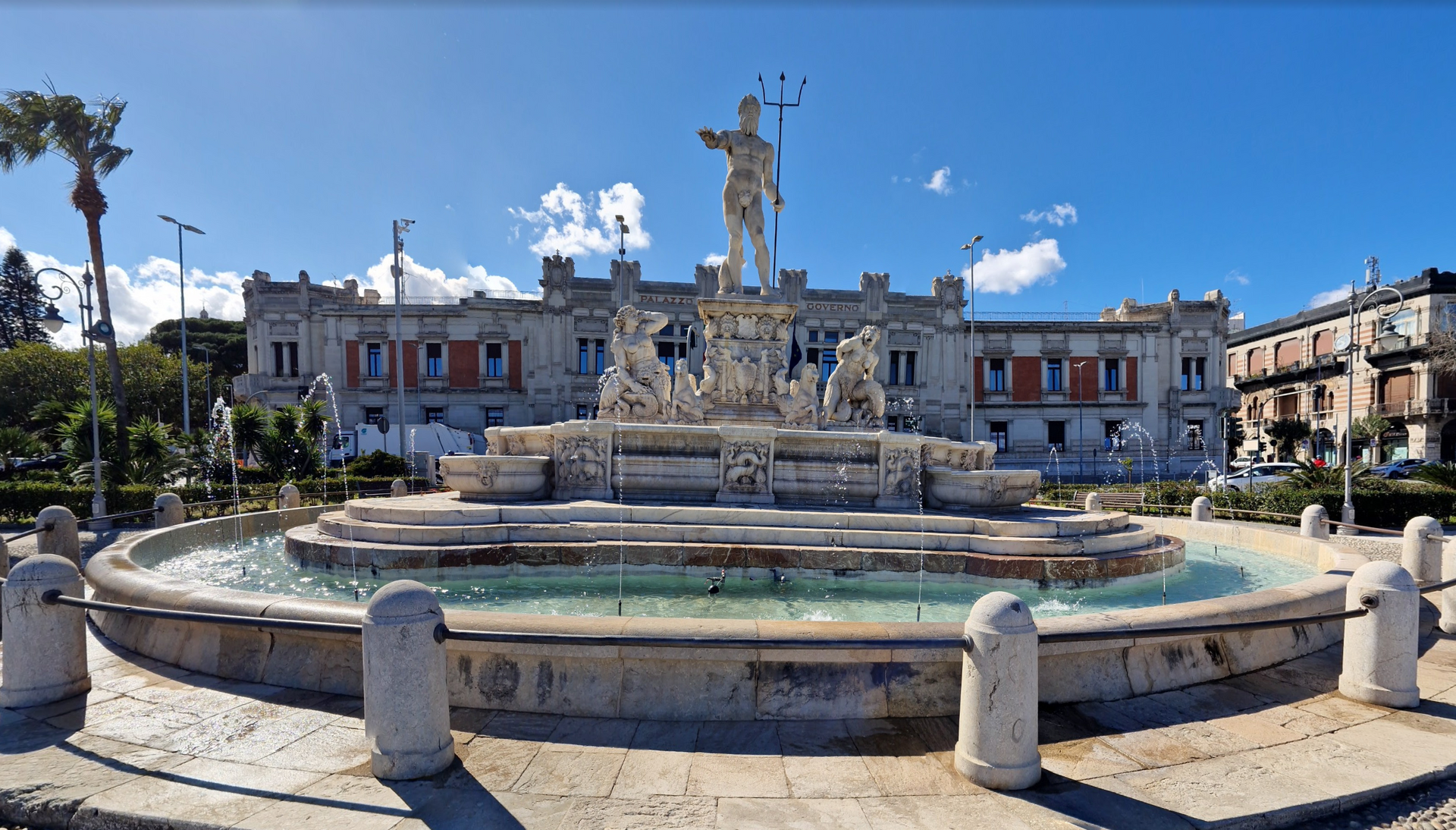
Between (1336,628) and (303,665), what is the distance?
8.66 metres

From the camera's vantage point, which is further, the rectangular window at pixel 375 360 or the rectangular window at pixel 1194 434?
the rectangular window at pixel 1194 434

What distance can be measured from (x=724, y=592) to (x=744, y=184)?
8.11m

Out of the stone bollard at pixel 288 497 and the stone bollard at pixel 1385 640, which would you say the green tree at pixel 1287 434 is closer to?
the stone bollard at pixel 1385 640

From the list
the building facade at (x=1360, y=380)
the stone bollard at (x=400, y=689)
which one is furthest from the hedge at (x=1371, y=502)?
the stone bollard at (x=400, y=689)

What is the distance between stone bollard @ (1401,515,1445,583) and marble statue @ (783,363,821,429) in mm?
7518

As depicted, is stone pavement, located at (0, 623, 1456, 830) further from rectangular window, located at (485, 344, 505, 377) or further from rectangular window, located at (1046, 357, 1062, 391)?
rectangular window, located at (1046, 357, 1062, 391)

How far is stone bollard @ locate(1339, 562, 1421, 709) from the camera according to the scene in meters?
4.05

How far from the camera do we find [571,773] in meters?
3.19

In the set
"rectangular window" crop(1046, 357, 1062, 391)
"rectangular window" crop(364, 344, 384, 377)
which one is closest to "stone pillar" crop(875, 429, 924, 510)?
"rectangular window" crop(364, 344, 384, 377)

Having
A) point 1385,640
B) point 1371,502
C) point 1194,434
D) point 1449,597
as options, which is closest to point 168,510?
point 1385,640

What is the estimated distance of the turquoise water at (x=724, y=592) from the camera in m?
5.97

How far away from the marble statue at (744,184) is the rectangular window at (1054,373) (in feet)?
122

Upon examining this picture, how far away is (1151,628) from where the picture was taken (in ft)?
11.7

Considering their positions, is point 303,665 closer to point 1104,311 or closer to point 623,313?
point 623,313
